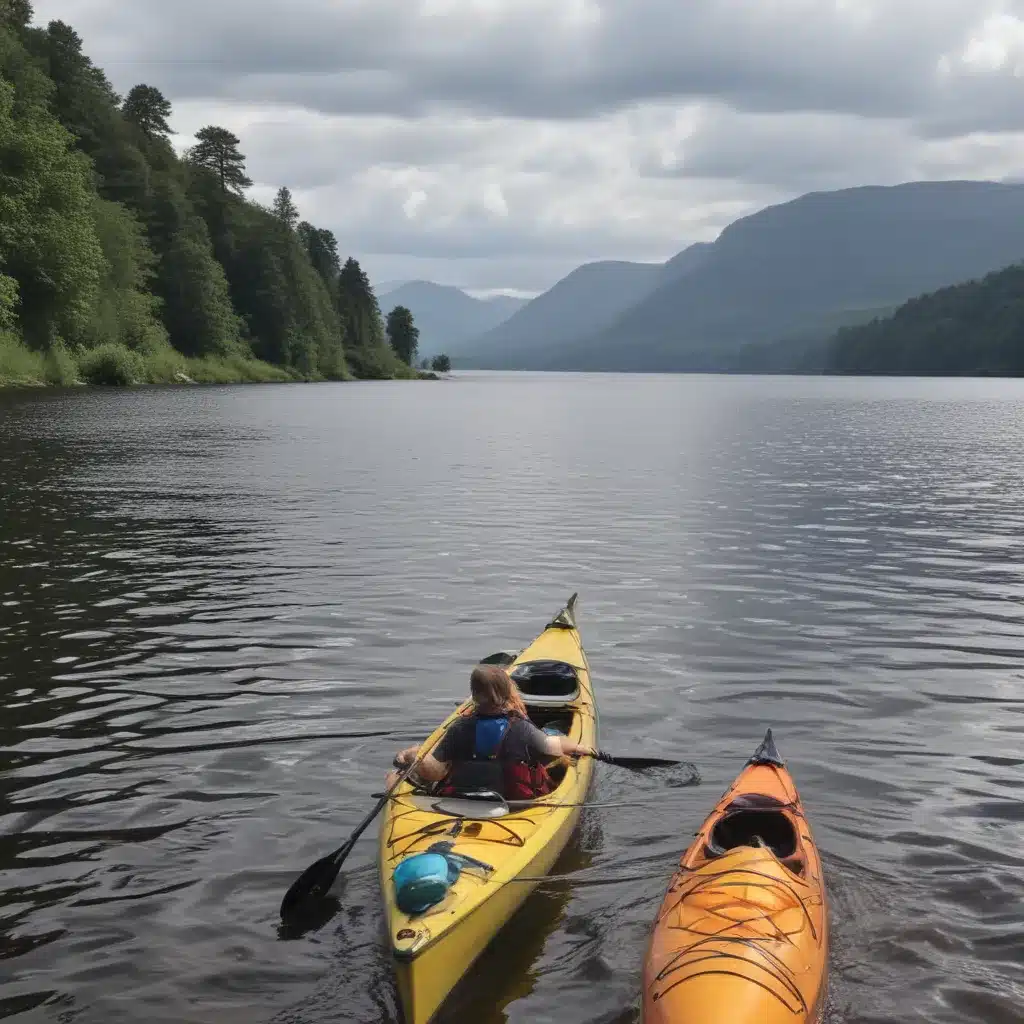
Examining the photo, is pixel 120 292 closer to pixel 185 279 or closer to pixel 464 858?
pixel 185 279

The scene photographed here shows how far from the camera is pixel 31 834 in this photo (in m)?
9.78

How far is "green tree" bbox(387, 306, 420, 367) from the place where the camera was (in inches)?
7318

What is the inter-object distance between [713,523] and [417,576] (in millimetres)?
10217

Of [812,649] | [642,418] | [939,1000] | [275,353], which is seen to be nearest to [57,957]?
[939,1000]

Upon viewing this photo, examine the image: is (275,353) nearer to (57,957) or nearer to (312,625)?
(312,625)

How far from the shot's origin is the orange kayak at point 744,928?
22.2 feet

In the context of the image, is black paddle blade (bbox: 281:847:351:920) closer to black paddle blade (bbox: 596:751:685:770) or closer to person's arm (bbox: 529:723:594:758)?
person's arm (bbox: 529:723:594:758)

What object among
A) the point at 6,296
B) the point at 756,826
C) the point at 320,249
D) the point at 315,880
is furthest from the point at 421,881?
the point at 320,249

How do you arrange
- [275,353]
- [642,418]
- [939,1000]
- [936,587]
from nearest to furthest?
[939,1000] < [936,587] < [642,418] < [275,353]

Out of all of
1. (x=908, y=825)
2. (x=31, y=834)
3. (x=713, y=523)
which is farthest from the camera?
(x=713, y=523)

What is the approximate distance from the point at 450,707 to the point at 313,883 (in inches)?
200

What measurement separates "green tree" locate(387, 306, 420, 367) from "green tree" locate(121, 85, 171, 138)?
62834mm

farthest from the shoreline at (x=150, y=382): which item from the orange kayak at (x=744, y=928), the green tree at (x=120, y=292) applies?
the orange kayak at (x=744, y=928)

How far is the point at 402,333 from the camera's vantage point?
18738 centimetres
